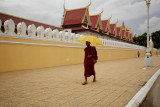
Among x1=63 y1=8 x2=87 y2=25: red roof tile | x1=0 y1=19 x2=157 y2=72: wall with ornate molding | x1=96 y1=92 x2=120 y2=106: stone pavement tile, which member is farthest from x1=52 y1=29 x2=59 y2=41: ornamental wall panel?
x1=63 y1=8 x2=87 y2=25: red roof tile

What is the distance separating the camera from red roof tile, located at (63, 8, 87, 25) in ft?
68.2

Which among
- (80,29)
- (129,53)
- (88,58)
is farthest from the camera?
(129,53)

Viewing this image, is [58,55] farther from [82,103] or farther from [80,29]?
[80,29]

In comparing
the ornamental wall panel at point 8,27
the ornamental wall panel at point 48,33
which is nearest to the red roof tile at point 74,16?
the ornamental wall panel at point 48,33

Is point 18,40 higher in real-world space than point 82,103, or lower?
higher

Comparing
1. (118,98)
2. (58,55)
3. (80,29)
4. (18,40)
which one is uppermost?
(80,29)

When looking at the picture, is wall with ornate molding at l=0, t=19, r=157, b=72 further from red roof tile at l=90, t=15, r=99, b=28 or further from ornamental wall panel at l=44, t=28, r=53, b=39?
red roof tile at l=90, t=15, r=99, b=28

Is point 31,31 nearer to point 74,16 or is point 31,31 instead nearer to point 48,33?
point 48,33

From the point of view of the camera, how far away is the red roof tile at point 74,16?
68.2ft

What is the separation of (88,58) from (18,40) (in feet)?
13.0

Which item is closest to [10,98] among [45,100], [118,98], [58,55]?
[45,100]

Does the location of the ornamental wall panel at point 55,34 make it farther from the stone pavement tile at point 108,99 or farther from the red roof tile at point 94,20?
the red roof tile at point 94,20

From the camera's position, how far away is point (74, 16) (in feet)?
71.3

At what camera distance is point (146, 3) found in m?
9.42
